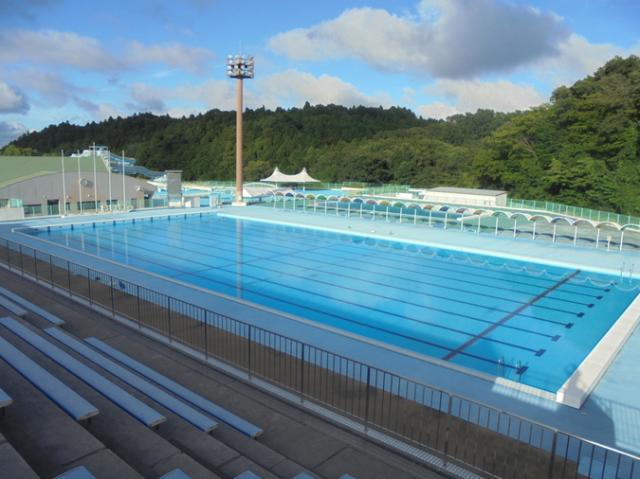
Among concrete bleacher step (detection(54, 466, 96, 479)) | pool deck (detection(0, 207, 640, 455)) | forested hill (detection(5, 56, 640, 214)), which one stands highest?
forested hill (detection(5, 56, 640, 214))

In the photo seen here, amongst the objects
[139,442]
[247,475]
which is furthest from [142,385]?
[247,475]

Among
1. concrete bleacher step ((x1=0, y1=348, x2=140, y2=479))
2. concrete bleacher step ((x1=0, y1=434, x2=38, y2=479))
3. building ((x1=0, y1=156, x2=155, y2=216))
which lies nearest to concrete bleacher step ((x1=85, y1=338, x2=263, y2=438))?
concrete bleacher step ((x1=0, y1=348, x2=140, y2=479))

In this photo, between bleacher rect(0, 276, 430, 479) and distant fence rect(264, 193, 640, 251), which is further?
distant fence rect(264, 193, 640, 251)

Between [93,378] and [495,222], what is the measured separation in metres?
20.1

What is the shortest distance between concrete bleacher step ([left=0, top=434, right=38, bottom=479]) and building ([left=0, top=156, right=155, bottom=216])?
912 inches

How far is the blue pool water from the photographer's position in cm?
1003

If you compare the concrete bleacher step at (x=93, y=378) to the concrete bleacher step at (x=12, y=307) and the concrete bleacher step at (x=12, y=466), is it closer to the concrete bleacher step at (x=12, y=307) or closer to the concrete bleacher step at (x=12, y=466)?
the concrete bleacher step at (x=12, y=307)

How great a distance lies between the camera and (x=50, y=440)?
388 centimetres

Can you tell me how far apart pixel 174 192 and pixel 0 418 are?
27.6m

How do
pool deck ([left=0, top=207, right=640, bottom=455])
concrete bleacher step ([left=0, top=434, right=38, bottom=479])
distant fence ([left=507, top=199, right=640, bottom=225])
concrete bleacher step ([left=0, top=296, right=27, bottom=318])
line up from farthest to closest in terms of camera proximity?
1. distant fence ([left=507, top=199, right=640, bottom=225])
2. concrete bleacher step ([left=0, top=296, right=27, bottom=318])
3. pool deck ([left=0, top=207, right=640, bottom=455])
4. concrete bleacher step ([left=0, top=434, right=38, bottom=479])

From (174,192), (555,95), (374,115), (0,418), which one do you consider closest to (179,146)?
(374,115)

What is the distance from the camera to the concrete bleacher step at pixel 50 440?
3.57 meters

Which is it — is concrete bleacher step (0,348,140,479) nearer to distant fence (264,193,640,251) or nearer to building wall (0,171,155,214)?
distant fence (264,193,640,251)

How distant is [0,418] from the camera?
4.15 m
